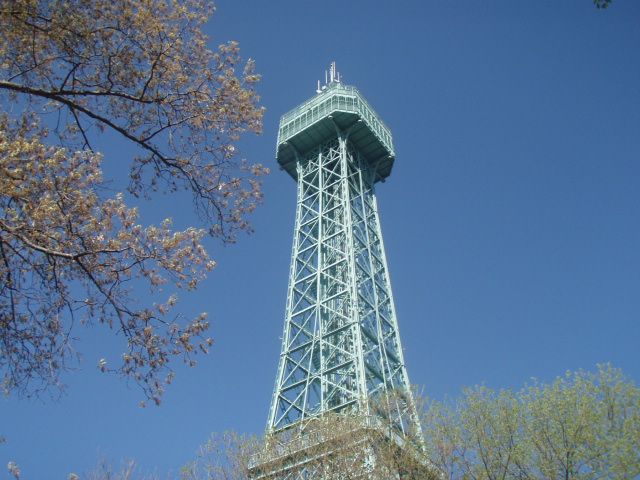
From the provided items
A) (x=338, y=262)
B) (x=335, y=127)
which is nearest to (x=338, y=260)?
(x=338, y=262)

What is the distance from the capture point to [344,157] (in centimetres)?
4875

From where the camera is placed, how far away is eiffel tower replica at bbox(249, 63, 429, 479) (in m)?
20.8

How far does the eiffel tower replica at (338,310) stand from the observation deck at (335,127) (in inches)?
3.7

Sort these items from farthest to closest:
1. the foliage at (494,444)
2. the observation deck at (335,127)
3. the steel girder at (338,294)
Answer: the observation deck at (335,127) → the steel girder at (338,294) → the foliage at (494,444)

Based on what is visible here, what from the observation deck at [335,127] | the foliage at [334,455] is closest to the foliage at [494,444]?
the foliage at [334,455]

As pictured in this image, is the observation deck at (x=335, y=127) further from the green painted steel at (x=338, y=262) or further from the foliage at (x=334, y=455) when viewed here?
the foliage at (x=334, y=455)

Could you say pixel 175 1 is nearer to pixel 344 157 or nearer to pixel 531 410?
pixel 531 410

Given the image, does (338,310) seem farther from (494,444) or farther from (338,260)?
(494,444)

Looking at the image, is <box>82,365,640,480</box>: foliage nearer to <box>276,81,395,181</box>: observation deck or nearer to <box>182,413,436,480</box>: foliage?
<box>182,413,436,480</box>: foliage

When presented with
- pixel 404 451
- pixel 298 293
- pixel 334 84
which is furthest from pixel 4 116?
pixel 334 84

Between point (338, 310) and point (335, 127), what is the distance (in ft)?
57.3

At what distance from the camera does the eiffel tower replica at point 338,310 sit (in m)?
20.8

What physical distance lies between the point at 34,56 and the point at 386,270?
123ft

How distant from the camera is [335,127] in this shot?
50.0 meters
